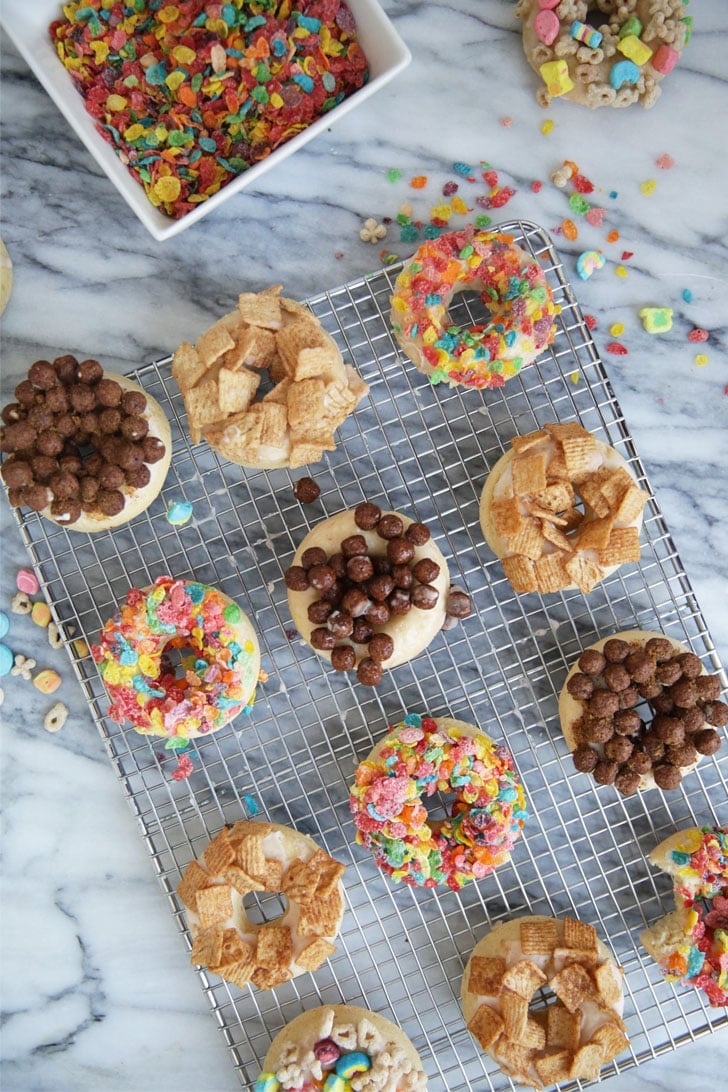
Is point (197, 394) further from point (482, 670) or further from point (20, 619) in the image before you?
point (482, 670)

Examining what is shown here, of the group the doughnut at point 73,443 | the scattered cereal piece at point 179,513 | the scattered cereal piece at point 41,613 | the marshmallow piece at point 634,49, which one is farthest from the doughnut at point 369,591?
the marshmallow piece at point 634,49

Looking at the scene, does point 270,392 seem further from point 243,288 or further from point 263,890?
point 263,890

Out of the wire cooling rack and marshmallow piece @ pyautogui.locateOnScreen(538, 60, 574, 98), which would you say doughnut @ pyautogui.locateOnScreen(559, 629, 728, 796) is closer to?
the wire cooling rack

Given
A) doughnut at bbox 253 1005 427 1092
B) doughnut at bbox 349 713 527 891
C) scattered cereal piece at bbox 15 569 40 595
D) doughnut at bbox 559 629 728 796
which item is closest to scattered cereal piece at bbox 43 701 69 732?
scattered cereal piece at bbox 15 569 40 595

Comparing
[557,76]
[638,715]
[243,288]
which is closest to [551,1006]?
[638,715]

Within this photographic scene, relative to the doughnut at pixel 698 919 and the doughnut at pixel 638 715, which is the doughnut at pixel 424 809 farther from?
the doughnut at pixel 698 919

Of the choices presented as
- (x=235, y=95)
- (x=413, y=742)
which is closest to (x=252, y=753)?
(x=413, y=742)
